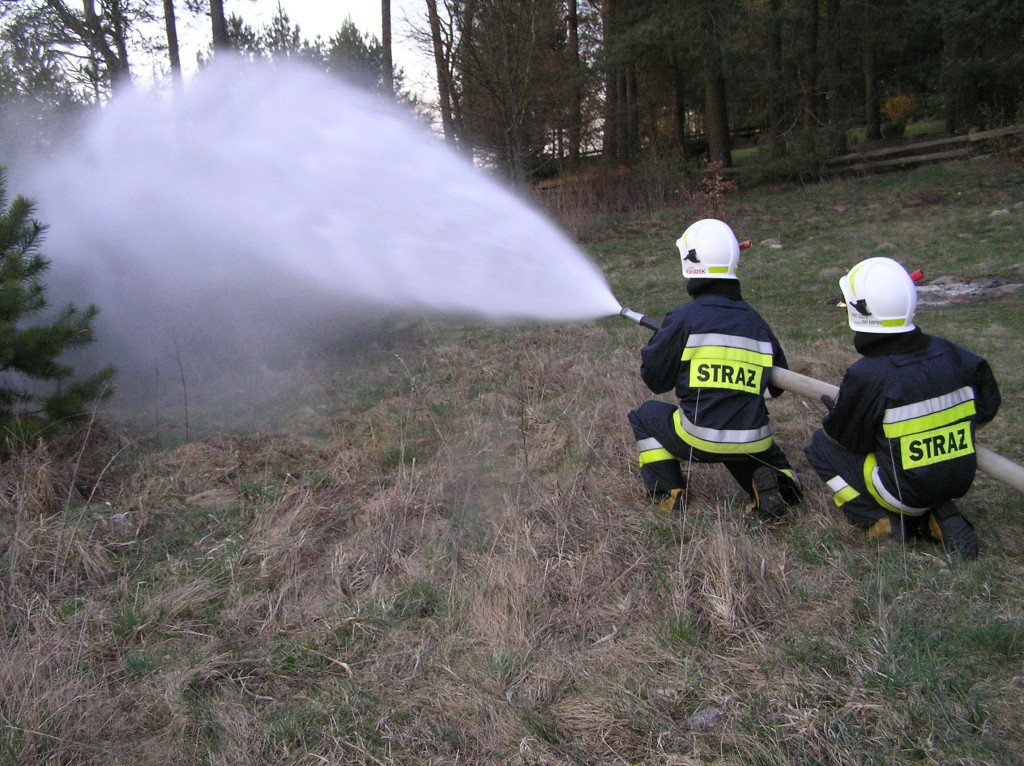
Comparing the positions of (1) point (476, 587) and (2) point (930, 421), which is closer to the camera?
(2) point (930, 421)

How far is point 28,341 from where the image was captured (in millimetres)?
5289

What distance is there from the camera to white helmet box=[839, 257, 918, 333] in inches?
143

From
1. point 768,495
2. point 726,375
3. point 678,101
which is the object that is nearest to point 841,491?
point 768,495

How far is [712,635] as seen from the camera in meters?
3.21

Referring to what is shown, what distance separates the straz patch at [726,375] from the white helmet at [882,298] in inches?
24.3

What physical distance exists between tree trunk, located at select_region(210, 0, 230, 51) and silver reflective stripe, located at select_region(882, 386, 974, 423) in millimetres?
13296

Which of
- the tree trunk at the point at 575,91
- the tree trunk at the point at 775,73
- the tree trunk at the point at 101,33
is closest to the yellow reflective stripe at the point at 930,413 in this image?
the tree trunk at the point at 101,33

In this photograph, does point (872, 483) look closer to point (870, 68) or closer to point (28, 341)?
point (28, 341)

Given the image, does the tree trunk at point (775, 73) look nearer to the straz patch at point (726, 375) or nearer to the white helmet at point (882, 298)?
the straz patch at point (726, 375)

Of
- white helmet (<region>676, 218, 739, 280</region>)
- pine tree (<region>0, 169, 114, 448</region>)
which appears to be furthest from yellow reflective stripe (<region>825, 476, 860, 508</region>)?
pine tree (<region>0, 169, 114, 448</region>)

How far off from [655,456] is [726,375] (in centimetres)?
61

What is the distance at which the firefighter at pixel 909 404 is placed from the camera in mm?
3641

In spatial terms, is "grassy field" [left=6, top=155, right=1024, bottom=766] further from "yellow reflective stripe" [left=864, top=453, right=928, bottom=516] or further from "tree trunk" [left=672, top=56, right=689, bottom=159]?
"tree trunk" [left=672, top=56, right=689, bottom=159]

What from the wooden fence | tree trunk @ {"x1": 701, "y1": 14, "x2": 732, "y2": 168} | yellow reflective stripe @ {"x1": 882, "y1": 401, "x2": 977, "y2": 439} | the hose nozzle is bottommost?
yellow reflective stripe @ {"x1": 882, "y1": 401, "x2": 977, "y2": 439}
